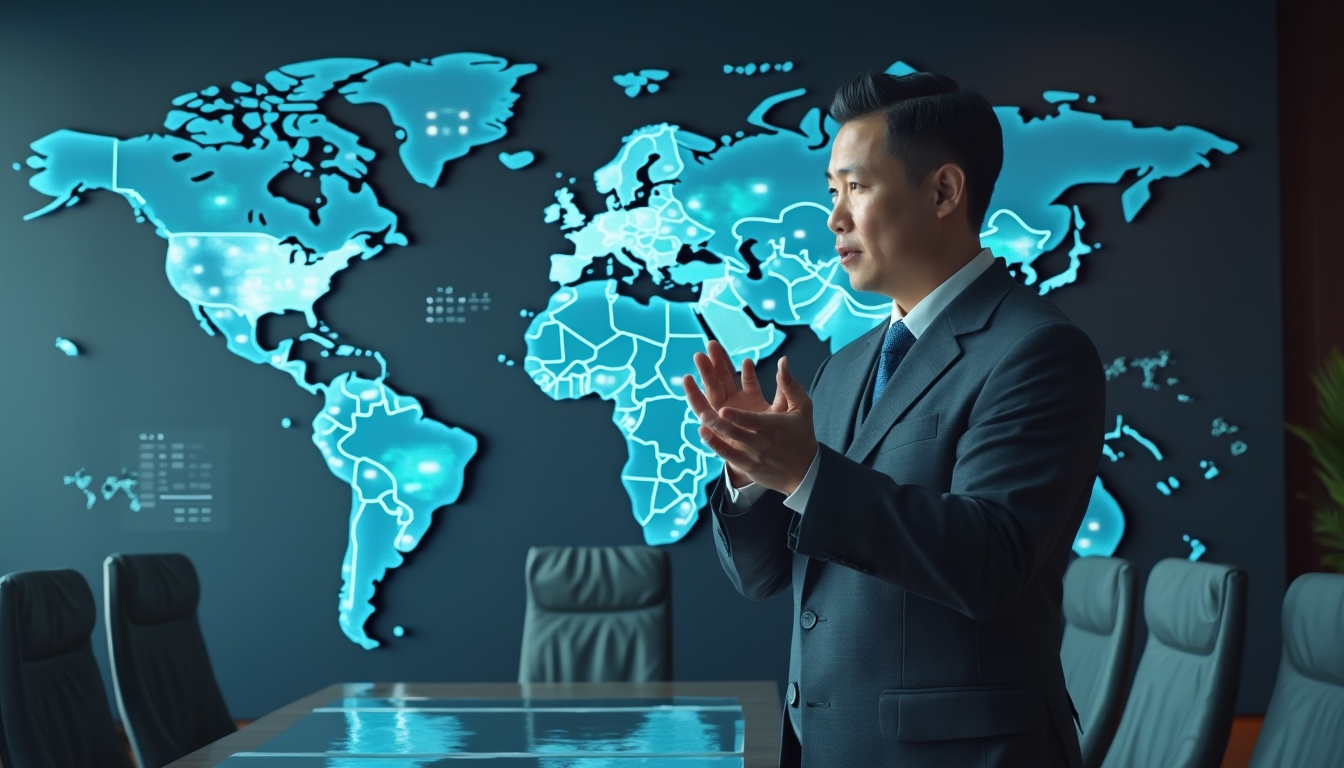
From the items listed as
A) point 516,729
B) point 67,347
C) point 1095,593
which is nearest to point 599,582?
point 516,729

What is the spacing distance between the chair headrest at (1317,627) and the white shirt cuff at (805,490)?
1309 millimetres

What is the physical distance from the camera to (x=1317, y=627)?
1.95m

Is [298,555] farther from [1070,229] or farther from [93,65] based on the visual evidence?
[1070,229]

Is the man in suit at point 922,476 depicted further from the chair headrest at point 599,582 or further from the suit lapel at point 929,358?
the chair headrest at point 599,582

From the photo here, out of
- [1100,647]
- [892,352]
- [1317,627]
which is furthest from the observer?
[1100,647]

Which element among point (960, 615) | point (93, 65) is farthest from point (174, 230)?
point (960, 615)

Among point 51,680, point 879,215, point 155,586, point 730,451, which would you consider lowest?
Result: point 51,680

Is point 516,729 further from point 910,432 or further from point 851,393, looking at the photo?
point 910,432

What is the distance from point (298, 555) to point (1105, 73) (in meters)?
3.83

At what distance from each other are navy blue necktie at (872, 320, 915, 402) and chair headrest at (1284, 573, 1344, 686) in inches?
42.0

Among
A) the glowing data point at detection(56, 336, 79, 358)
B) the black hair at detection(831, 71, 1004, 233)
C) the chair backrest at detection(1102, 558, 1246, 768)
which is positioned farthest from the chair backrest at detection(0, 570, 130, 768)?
the glowing data point at detection(56, 336, 79, 358)

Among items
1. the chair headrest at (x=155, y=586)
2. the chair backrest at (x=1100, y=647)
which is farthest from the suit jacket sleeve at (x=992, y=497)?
the chair headrest at (x=155, y=586)

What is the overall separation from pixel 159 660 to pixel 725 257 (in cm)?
261

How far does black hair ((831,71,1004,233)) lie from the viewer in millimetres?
1315
